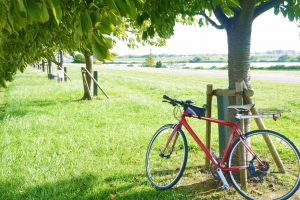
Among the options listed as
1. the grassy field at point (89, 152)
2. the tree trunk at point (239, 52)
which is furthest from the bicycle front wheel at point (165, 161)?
the tree trunk at point (239, 52)

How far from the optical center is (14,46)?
367cm

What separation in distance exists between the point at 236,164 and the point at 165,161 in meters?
1.49

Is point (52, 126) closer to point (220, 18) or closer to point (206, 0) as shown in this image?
point (220, 18)

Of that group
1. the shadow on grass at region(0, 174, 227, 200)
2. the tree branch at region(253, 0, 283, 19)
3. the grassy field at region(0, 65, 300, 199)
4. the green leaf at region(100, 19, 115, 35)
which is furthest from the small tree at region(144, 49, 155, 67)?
the green leaf at region(100, 19, 115, 35)

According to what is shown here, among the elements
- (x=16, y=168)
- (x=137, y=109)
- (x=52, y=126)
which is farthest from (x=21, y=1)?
(x=137, y=109)

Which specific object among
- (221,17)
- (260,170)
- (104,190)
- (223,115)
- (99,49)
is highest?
(221,17)

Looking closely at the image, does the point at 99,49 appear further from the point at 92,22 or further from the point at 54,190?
the point at 54,190

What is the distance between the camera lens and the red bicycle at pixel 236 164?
4.71m

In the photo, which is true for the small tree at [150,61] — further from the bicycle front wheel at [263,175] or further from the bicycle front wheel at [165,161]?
the bicycle front wheel at [263,175]

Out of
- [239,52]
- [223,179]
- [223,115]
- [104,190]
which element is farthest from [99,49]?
[223,115]

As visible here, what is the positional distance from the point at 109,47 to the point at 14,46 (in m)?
2.19

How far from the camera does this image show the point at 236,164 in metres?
5.32

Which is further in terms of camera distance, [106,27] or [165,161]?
[165,161]

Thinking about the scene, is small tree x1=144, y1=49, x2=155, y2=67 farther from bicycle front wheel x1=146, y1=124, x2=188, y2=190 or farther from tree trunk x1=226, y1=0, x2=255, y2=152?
tree trunk x1=226, y1=0, x2=255, y2=152
